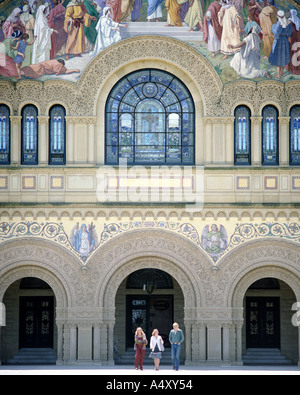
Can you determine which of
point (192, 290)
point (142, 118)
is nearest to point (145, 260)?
point (192, 290)

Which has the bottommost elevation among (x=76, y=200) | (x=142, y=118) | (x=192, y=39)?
(x=76, y=200)

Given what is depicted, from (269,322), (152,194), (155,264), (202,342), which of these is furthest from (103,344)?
(269,322)

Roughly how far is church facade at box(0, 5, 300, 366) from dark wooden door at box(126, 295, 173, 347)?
2.24 m

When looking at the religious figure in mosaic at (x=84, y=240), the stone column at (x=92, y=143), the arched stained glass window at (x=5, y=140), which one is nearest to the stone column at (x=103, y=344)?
the religious figure in mosaic at (x=84, y=240)

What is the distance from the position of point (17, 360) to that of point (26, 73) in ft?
30.8

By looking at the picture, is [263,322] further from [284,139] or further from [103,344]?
[284,139]

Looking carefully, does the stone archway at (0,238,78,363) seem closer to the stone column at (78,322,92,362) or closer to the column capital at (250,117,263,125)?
the stone column at (78,322,92,362)

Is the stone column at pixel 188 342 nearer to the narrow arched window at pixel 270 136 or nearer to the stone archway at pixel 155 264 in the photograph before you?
the stone archway at pixel 155 264

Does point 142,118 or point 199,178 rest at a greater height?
point 142,118

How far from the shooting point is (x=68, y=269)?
31.1 meters

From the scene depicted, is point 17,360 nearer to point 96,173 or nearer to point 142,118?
point 96,173

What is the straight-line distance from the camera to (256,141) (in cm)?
3167

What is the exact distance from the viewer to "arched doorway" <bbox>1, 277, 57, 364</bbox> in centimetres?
3328

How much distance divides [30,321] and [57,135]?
6491 millimetres
